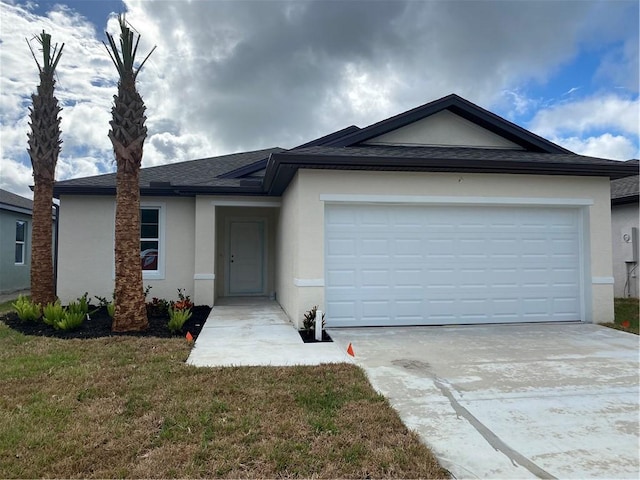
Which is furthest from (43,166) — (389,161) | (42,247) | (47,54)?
(389,161)

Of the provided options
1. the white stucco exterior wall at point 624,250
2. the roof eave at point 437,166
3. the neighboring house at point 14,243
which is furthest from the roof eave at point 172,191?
the white stucco exterior wall at point 624,250

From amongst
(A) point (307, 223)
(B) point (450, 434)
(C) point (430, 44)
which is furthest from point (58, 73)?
(B) point (450, 434)

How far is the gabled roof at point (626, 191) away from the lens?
11851 mm

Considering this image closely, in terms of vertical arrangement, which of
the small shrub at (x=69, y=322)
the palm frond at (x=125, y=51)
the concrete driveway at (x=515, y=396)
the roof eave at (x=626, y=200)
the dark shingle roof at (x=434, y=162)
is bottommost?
the concrete driveway at (x=515, y=396)

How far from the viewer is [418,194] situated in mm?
8008

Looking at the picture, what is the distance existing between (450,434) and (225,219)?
10.7m

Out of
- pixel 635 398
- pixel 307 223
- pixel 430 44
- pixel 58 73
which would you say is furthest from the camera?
pixel 430 44

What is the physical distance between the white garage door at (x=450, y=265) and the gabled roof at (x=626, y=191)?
198 inches

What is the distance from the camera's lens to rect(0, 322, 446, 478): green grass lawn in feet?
9.71

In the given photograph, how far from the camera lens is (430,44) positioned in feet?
34.2

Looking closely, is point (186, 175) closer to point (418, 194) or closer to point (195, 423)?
point (418, 194)

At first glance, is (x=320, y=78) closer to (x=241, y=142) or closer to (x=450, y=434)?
(x=241, y=142)

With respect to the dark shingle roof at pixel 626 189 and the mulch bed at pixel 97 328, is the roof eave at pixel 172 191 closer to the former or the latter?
the mulch bed at pixel 97 328

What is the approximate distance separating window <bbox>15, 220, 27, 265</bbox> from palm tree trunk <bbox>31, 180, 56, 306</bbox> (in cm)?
927
